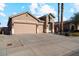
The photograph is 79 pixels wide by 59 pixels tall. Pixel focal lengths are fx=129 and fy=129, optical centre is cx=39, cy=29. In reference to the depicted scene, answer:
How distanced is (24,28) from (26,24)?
2.67 feet

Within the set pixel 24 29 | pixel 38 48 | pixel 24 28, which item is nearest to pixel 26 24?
pixel 24 28

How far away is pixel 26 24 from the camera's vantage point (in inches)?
852

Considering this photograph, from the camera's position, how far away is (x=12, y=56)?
795 cm

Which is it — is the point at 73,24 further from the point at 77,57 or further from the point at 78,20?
the point at 77,57

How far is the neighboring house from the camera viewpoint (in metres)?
20.6

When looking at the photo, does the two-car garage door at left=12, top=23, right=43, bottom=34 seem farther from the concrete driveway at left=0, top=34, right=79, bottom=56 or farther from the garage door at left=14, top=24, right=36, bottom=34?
the concrete driveway at left=0, top=34, right=79, bottom=56

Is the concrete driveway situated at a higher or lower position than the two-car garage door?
lower

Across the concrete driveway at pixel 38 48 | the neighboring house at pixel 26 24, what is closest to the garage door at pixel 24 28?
the neighboring house at pixel 26 24

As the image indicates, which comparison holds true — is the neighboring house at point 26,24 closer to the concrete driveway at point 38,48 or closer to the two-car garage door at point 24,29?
the two-car garage door at point 24,29

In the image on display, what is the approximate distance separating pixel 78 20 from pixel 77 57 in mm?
20165

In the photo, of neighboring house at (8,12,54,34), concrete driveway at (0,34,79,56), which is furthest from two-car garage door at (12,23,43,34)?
concrete driveway at (0,34,79,56)

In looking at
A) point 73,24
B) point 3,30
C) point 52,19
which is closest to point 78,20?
point 73,24

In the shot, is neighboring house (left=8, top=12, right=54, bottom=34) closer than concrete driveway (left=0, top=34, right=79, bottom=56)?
No

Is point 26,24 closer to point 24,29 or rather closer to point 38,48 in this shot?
point 24,29
